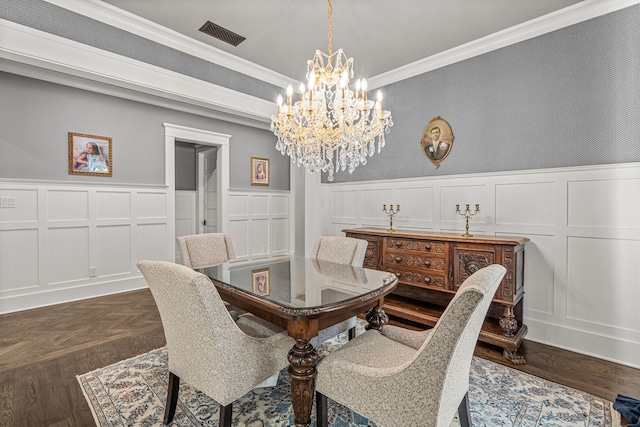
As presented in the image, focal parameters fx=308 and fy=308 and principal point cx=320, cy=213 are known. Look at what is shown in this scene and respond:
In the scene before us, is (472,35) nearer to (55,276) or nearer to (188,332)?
(188,332)

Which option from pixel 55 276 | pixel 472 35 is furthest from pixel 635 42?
pixel 55 276

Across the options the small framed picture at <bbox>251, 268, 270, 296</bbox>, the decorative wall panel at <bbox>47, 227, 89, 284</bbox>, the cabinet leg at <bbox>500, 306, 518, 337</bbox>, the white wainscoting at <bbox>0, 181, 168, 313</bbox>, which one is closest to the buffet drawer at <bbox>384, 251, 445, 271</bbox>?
the cabinet leg at <bbox>500, 306, 518, 337</bbox>

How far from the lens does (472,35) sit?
3.17m

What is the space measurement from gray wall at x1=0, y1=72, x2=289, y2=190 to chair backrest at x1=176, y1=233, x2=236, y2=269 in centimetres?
198

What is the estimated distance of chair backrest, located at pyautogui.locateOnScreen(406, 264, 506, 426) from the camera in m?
1.08

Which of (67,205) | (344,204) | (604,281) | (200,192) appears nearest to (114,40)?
(67,205)

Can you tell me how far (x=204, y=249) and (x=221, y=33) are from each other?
88.5 inches

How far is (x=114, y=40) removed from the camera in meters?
3.00

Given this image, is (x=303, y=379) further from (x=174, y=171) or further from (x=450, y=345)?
(x=174, y=171)

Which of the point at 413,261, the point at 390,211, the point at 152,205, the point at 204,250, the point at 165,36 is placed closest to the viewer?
the point at 204,250

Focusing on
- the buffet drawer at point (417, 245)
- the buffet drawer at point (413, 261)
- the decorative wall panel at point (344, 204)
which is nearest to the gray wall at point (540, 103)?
the decorative wall panel at point (344, 204)

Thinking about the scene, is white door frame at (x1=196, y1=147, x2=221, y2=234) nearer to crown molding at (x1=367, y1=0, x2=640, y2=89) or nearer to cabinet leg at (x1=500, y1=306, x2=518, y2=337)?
crown molding at (x1=367, y1=0, x2=640, y2=89)

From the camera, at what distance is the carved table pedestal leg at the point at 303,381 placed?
1475 millimetres

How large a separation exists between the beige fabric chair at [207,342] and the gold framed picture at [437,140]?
288 cm
